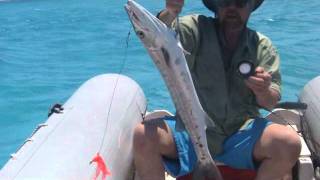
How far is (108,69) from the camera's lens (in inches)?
459

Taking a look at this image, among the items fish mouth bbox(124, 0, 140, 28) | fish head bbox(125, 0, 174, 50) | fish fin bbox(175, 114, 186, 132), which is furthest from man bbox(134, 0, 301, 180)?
fish mouth bbox(124, 0, 140, 28)

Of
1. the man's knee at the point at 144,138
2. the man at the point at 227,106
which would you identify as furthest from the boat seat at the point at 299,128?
the man's knee at the point at 144,138

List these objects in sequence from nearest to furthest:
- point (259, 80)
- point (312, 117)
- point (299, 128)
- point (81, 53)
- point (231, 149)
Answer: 1. point (259, 80)
2. point (231, 149)
3. point (312, 117)
4. point (299, 128)
5. point (81, 53)

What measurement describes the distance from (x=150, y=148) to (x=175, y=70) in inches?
28.4

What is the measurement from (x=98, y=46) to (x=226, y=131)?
33.9ft

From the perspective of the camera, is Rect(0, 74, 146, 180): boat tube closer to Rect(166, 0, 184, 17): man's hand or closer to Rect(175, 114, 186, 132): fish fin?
Rect(175, 114, 186, 132): fish fin

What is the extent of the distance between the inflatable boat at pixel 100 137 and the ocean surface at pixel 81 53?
3.76 m

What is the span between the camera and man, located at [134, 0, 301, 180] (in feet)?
10.8

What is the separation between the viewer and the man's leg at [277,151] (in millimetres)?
3268

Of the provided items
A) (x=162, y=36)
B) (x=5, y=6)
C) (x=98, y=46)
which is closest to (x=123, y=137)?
(x=162, y=36)

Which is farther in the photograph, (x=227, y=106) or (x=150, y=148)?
(x=227, y=106)

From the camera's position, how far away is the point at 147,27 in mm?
2520

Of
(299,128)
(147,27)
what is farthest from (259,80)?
(299,128)

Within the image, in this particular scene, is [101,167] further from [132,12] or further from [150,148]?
[132,12]
